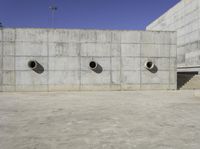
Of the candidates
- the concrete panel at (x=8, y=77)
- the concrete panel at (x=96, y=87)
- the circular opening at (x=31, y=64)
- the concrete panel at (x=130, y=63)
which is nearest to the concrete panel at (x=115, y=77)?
the concrete panel at (x=96, y=87)

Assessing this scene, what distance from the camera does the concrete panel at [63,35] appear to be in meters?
16.3

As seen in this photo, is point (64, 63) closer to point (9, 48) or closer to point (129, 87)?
point (9, 48)

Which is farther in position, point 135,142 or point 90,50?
point 90,50

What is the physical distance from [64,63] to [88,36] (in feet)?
9.46

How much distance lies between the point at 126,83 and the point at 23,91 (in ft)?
26.9

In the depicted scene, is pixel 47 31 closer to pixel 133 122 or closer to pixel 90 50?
pixel 90 50

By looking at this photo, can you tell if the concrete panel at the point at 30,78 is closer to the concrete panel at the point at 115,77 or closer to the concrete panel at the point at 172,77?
the concrete panel at the point at 115,77

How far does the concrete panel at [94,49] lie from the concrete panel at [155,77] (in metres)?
3.53

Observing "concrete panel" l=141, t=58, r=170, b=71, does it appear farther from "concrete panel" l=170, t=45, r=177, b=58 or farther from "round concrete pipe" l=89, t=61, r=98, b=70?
"round concrete pipe" l=89, t=61, r=98, b=70

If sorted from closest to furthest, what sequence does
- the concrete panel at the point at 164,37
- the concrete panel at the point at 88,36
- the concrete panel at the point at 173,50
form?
the concrete panel at the point at 88,36, the concrete panel at the point at 164,37, the concrete panel at the point at 173,50

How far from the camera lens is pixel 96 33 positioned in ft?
55.0

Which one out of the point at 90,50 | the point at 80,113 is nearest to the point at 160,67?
the point at 90,50

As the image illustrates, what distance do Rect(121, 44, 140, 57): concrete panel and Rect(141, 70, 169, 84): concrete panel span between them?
1.70 m

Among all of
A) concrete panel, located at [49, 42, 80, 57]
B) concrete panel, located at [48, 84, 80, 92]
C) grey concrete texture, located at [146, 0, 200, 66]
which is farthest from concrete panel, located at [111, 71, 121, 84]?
grey concrete texture, located at [146, 0, 200, 66]
